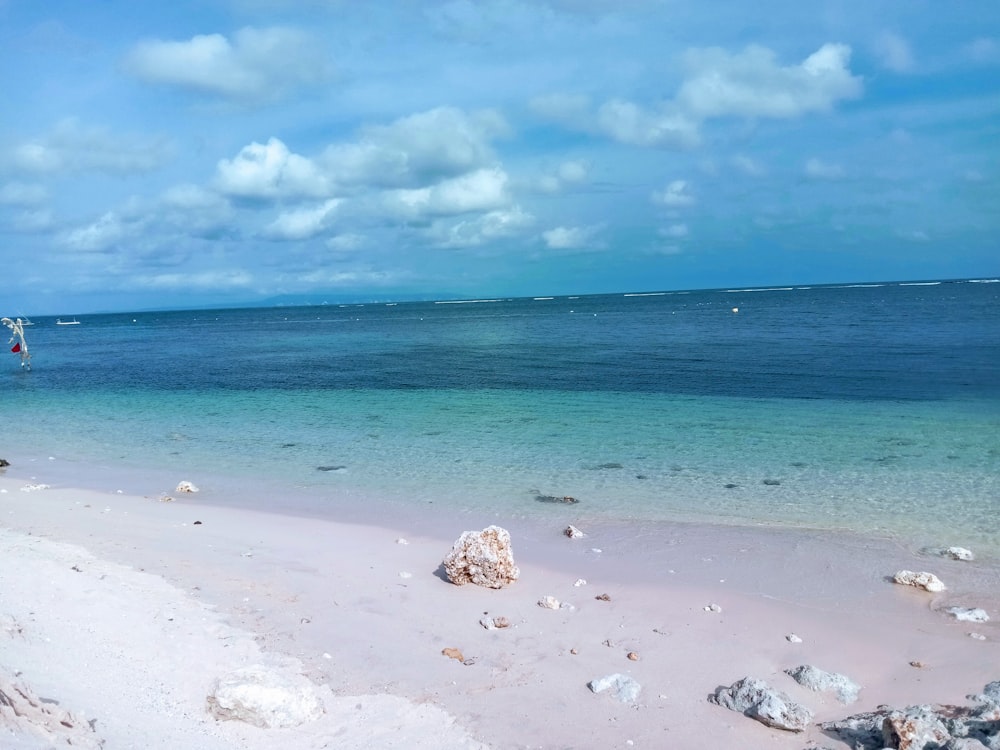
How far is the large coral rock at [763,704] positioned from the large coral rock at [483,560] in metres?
3.70

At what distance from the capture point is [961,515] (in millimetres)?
13742

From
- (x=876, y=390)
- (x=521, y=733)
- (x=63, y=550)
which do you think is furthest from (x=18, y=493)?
(x=876, y=390)

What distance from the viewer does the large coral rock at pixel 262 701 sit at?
649 cm

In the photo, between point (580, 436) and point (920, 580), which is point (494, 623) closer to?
point (920, 580)

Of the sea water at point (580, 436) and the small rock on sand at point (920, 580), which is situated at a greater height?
the sea water at point (580, 436)

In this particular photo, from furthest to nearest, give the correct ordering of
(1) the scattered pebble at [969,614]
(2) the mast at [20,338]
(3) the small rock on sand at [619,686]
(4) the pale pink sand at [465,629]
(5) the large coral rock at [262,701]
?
(2) the mast at [20,338] → (1) the scattered pebble at [969,614] → (3) the small rock on sand at [619,686] → (4) the pale pink sand at [465,629] → (5) the large coral rock at [262,701]

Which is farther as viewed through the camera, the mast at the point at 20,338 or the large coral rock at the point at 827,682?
the mast at the point at 20,338

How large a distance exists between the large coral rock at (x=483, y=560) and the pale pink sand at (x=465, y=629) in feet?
0.71

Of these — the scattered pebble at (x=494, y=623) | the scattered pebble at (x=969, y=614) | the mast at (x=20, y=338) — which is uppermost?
the mast at (x=20, y=338)

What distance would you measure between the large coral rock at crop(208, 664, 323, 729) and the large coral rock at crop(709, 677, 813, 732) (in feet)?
13.6

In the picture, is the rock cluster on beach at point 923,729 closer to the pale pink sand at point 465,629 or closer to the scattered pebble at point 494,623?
the pale pink sand at point 465,629

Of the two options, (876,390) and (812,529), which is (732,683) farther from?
(876,390)

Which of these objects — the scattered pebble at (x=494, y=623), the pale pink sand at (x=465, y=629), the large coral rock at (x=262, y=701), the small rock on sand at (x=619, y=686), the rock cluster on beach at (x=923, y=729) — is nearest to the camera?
the rock cluster on beach at (x=923, y=729)

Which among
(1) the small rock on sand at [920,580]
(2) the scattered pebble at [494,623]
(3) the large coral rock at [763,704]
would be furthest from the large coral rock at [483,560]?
(1) the small rock on sand at [920,580]
